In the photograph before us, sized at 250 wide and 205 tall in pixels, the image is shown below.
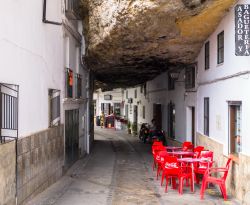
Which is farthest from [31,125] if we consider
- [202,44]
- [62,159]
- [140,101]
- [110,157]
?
[140,101]

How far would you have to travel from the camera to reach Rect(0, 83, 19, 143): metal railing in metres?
8.04

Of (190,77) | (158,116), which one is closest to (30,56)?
(190,77)

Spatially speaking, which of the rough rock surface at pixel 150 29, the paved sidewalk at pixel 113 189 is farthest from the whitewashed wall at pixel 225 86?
the paved sidewalk at pixel 113 189

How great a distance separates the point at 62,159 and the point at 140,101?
2104 centimetres

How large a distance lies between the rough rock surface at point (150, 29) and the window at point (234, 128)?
2658mm

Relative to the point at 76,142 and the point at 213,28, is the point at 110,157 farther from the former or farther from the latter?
the point at 213,28

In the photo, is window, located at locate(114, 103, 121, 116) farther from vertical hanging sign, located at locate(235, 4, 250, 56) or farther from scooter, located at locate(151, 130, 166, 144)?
vertical hanging sign, located at locate(235, 4, 250, 56)

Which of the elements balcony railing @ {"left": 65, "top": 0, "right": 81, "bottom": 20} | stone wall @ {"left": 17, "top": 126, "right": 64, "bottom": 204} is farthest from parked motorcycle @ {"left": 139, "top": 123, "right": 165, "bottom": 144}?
stone wall @ {"left": 17, "top": 126, "right": 64, "bottom": 204}

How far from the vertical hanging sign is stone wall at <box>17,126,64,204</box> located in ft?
16.8

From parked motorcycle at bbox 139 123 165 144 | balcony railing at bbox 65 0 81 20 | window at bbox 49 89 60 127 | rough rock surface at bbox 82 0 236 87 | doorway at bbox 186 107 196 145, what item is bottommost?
parked motorcycle at bbox 139 123 165 144

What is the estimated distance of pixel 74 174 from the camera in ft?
47.4

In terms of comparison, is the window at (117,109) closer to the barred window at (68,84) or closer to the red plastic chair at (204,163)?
the barred window at (68,84)

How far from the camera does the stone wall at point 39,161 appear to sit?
359 inches

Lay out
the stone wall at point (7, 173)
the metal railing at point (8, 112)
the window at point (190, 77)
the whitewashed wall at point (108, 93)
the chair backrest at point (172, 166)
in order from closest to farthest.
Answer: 1. the stone wall at point (7, 173)
2. the metal railing at point (8, 112)
3. the chair backrest at point (172, 166)
4. the window at point (190, 77)
5. the whitewashed wall at point (108, 93)
